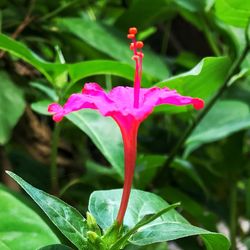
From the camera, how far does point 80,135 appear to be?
91 centimetres

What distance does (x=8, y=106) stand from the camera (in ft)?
2.50

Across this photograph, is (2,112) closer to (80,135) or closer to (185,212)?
(80,135)

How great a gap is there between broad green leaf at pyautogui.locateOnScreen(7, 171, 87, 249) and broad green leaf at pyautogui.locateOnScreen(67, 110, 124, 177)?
0.21 m

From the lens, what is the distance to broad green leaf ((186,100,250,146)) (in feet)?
2.60

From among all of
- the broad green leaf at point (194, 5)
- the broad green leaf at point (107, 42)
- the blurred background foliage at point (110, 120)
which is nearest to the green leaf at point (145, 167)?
the blurred background foliage at point (110, 120)

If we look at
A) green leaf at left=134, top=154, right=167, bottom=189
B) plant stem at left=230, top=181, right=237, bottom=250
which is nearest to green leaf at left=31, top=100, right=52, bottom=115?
green leaf at left=134, top=154, right=167, bottom=189

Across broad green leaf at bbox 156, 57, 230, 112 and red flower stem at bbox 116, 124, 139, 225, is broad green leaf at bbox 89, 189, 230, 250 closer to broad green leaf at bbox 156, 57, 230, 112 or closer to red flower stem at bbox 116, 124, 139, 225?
red flower stem at bbox 116, 124, 139, 225

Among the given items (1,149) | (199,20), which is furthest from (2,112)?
(199,20)

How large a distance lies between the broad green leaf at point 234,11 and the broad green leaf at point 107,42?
0.18 m

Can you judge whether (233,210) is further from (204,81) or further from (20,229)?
(20,229)

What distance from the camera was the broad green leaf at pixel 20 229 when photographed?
470 mm

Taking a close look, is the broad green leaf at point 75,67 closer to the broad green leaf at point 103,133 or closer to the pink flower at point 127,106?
the broad green leaf at point 103,133

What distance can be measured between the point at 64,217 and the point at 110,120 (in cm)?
31

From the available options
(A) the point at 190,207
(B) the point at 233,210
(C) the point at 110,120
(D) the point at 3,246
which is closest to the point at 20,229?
(D) the point at 3,246
